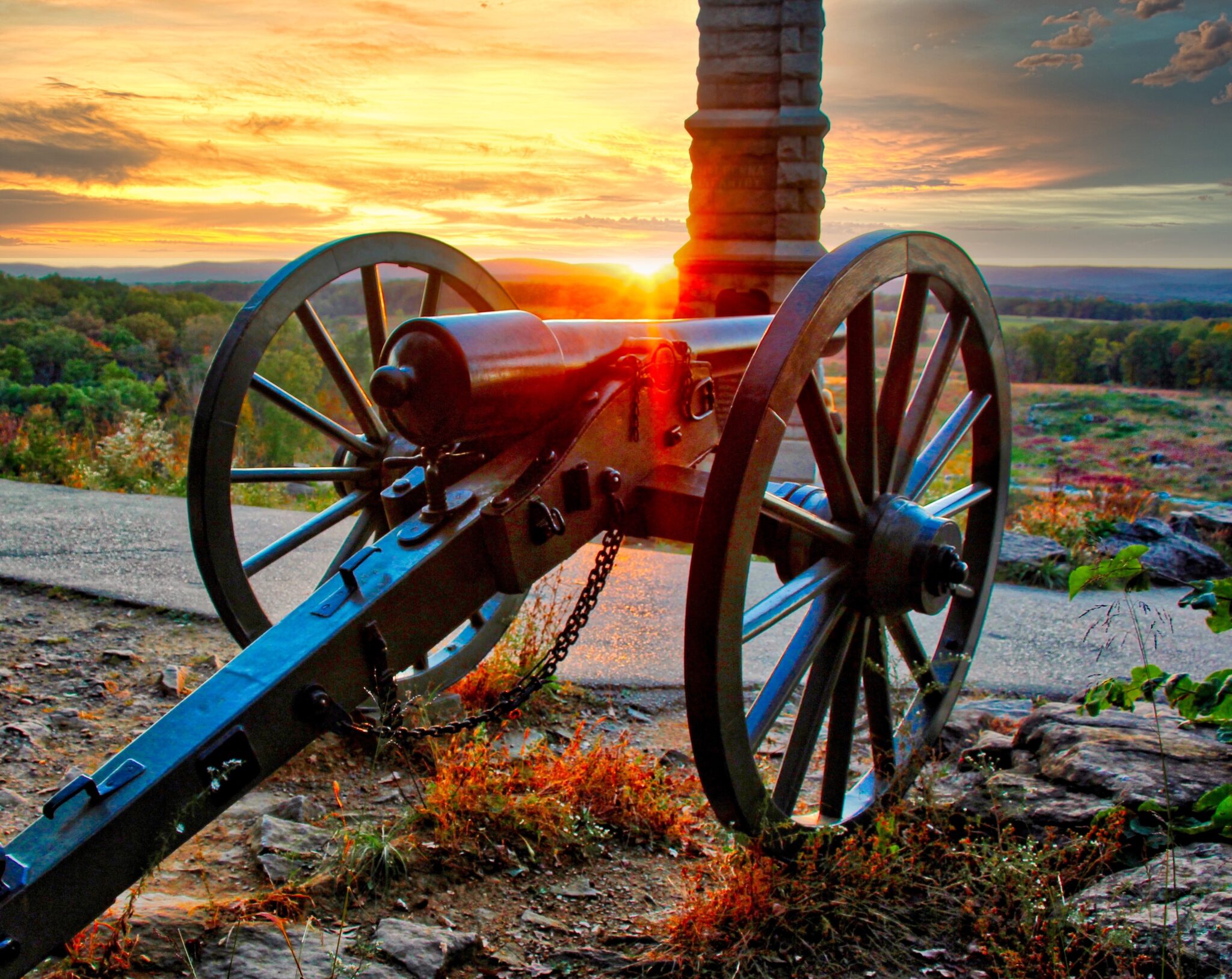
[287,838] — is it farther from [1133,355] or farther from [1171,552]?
[1133,355]

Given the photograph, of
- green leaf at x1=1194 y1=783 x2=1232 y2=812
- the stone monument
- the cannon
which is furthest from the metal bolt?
the stone monument

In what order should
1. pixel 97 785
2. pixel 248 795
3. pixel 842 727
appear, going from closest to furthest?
pixel 97 785, pixel 842 727, pixel 248 795

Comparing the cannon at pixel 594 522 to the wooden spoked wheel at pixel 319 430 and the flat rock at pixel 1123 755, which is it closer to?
the wooden spoked wheel at pixel 319 430

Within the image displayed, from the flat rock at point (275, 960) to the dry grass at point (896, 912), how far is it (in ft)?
2.06

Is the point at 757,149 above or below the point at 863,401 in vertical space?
above

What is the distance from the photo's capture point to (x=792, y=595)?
2.36 meters

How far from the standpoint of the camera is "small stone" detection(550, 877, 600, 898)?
8.63 feet

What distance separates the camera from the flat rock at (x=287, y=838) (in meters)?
2.68

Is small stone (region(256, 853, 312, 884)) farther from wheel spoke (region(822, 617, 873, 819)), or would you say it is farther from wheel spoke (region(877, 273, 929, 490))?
wheel spoke (region(877, 273, 929, 490))

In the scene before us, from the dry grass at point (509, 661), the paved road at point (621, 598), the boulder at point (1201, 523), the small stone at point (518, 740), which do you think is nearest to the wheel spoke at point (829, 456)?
the small stone at point (518, 740)

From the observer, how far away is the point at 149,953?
2.13m

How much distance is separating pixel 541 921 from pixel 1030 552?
488 cm

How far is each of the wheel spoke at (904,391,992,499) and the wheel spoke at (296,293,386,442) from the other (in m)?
1.73

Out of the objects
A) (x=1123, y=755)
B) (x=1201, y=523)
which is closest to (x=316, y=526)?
(x=1123, y=755)
